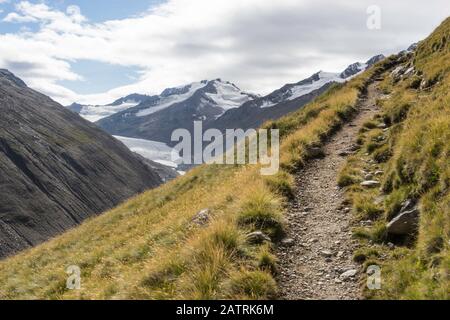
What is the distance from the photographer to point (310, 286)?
9094 millimetres

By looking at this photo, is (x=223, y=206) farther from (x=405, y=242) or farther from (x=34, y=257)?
(x=34, y=257)

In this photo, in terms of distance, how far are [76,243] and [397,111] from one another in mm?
16792

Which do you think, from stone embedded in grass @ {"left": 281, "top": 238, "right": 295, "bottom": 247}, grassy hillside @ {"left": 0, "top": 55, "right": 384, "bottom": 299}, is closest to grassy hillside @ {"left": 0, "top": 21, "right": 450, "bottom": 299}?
grassy hillside @ {"left": 0, "top": 55, "right": 384, "bottom": 299}

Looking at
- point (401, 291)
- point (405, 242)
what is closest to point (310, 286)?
point (401, 291)

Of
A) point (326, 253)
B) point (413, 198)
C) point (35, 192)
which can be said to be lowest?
point (35, 192)

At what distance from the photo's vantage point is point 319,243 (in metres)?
11.0

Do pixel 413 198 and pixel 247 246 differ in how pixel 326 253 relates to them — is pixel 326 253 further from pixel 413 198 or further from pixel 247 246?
pixel 413 198

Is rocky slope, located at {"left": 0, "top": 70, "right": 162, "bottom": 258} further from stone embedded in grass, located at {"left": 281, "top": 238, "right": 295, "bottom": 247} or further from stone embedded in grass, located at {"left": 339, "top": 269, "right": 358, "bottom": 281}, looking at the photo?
stone embedded in grass, located at {"left": 339, "top": 269, "right": 358, "bottom": 281}

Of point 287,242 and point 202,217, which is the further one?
point 202,217

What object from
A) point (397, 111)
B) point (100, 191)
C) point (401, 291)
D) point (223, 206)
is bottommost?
point (100, 191)

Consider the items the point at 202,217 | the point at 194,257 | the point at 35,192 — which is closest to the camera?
the point at 194,257

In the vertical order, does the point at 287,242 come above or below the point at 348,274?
above

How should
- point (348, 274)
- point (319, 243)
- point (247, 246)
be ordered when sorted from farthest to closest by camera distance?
point (319, 243), point (247, 246), point (348, 274)

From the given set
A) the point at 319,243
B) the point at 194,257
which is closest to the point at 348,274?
the point at 319,243
